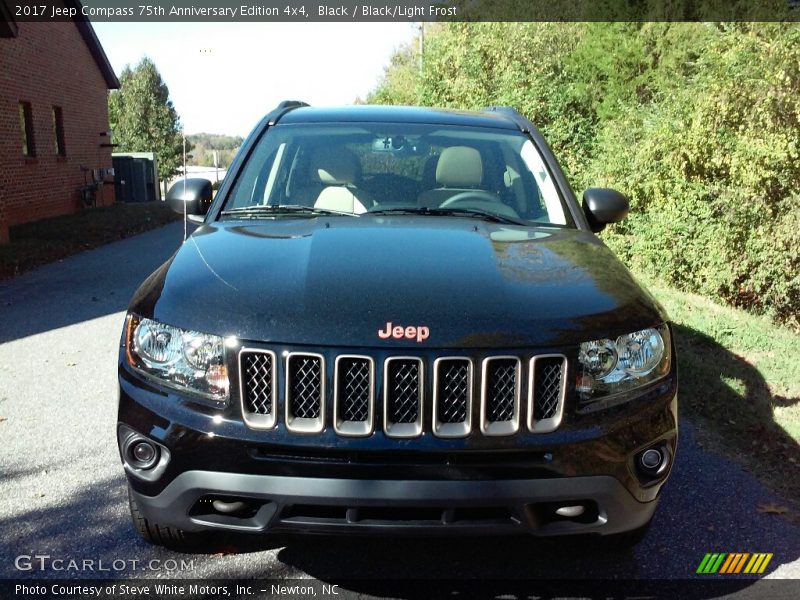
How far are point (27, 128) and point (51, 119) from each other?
60.2 inches

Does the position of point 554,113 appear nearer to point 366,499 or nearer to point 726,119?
point 726,119

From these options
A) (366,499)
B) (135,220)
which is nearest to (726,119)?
(366,499)

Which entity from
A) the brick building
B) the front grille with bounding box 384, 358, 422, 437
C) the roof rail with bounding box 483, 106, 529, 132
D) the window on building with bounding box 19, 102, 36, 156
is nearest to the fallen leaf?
the front grille with bounding box 384, 358, 422, 437

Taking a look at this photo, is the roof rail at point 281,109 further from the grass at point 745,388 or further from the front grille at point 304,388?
the grass at point 745,388

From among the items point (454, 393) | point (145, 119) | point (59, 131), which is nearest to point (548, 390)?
point (454, 393)

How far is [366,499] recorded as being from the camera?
240 cm

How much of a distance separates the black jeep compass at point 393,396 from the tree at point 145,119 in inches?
2913

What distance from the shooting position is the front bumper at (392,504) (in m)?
2.40

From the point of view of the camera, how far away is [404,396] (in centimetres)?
244

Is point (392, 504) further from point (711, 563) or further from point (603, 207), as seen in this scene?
point (603, 207)

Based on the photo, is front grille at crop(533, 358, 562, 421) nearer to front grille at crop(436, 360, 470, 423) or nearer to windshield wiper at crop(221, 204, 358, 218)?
front grille at crop(436, 360, 470, 423)

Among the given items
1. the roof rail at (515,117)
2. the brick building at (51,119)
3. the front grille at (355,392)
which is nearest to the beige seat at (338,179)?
the roof rail at (515,117)

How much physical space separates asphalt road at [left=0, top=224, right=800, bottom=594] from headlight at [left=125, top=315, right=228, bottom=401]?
91cm

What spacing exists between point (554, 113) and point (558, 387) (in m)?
14.0
